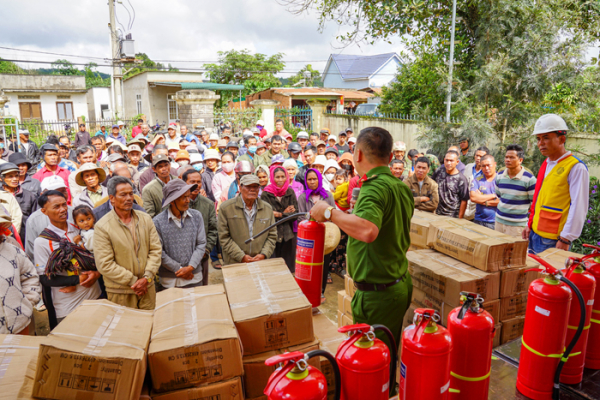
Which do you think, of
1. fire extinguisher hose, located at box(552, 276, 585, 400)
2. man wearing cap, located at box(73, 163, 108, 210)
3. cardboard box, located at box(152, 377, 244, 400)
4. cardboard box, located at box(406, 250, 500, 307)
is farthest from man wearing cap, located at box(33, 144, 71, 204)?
fire extinguisher hose, located at box(552, 276, 585, 400)

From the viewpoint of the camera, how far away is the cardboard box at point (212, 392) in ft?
6.35

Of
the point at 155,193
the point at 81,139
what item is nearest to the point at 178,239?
the point at 155,193

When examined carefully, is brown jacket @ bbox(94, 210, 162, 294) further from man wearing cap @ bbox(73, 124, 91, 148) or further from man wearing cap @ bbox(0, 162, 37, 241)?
man wearing cap @ bbox(73, 124, 91, 148)

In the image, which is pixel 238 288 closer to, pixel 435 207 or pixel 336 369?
pixel 336 369

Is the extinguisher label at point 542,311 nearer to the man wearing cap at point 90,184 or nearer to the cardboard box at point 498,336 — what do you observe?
the cardboard box at point 498,336

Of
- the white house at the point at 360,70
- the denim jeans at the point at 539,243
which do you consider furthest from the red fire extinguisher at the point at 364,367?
the white house at the point at 360,70

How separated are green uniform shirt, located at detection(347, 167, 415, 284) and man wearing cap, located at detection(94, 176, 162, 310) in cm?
201

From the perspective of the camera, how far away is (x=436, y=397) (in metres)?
1.75

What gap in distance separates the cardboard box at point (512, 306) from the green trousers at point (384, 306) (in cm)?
95

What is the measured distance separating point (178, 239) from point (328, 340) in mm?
2028

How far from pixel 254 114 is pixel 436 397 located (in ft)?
46.6

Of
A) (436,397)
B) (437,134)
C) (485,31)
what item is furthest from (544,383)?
(485,31)

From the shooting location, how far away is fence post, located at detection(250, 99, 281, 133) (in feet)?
48.5

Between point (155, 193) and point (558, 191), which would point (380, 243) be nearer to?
point (558, 191)
